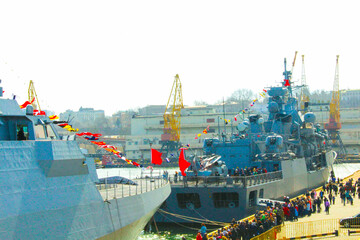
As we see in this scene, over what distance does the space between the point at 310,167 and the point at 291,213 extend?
2019 cm

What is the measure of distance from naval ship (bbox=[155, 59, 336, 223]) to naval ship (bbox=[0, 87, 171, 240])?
43.9ft

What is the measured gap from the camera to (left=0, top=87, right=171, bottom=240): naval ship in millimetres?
12602

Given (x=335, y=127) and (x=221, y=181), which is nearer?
(x=221, y=181)

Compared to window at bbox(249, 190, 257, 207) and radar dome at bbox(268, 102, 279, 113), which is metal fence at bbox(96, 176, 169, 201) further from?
radar dome at bbox(268, 102, 279, 113)

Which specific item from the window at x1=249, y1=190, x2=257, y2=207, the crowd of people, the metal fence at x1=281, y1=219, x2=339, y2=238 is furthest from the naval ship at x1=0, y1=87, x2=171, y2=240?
the window at x1=249, y1=190, x2=257, y2=207

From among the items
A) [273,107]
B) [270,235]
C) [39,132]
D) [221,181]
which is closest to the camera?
[39,132]

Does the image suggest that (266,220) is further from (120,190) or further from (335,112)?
(335,112)

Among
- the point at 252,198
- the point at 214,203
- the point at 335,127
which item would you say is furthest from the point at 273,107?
the point at 335,127

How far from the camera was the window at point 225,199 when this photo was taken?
96.6 feet

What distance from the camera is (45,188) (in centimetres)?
1358

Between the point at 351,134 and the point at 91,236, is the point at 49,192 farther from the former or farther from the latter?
the point at 351,134

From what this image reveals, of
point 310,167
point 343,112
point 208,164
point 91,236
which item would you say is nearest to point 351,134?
point 343,112

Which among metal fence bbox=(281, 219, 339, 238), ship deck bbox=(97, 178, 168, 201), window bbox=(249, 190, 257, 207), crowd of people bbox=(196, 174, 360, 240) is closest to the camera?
ship deck bbox=(97, 178, 168, 201)

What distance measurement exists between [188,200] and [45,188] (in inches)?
680
